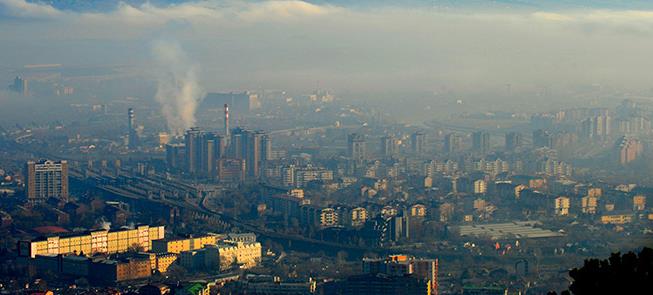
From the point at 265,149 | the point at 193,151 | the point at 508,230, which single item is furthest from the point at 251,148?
the point at 508,230

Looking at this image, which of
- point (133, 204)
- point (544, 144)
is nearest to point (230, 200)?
point (133, 204)

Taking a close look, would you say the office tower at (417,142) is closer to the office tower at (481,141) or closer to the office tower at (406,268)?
the office tower at (481,141)

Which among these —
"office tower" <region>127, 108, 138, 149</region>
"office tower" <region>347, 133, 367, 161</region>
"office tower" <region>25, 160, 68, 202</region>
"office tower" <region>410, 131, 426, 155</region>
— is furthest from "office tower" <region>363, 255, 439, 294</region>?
"office tower" <region>127, 108, 138, 149</region>

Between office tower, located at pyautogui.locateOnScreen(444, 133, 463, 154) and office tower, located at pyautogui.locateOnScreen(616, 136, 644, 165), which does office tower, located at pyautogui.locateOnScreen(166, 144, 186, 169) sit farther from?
office tower, located at pyautogui.locateOnScreen(616, 136, 644, 165)

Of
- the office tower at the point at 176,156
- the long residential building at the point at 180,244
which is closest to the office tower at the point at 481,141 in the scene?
the office tower at the point at 176,156

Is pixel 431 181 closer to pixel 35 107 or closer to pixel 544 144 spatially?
pixel 544 144

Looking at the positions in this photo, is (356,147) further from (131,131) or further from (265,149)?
(131,131)
